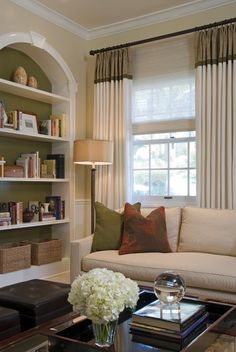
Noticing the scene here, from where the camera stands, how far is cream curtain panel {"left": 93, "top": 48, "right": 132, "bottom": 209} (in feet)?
14.5

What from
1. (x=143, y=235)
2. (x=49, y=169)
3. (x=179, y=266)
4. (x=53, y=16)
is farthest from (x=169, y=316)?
(x=53, y=16)

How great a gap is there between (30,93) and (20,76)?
0.21m

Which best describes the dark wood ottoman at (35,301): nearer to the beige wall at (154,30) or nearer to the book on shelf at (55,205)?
the book on shelf at (55,205)

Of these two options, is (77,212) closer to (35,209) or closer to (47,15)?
(35,209)

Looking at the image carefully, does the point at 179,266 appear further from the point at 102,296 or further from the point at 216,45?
the point at 216,45

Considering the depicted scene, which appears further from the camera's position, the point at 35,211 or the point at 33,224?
the point at 35,211

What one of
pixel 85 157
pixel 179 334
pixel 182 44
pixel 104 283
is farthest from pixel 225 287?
pixel 182 44

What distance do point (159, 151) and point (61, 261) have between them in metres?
1.71

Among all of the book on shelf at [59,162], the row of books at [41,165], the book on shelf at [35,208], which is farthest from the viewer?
the book on shelf at [59,162]

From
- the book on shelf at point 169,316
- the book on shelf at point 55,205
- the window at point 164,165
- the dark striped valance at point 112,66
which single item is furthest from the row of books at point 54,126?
the book on shelf at point 169,316

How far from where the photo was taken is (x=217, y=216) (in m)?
3.29

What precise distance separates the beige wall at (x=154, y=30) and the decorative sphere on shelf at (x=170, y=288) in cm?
310

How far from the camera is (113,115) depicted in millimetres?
4512

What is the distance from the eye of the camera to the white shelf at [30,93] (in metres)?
3.86
